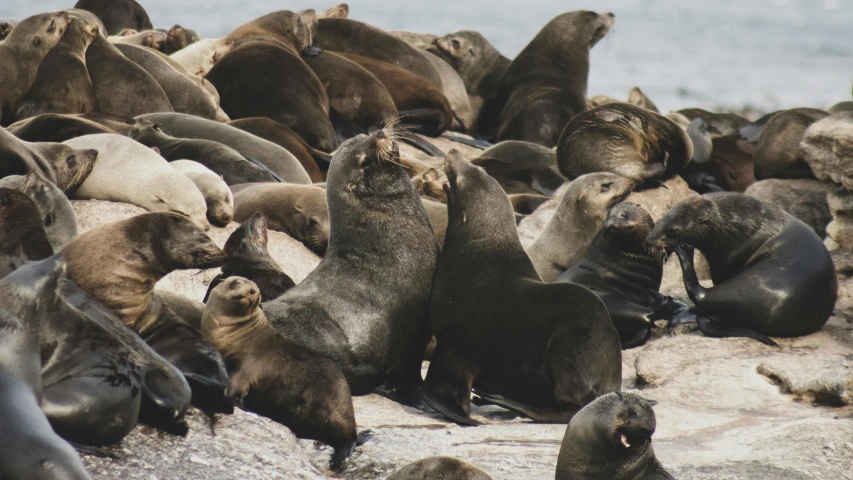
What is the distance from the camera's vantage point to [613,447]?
A: 4516 mm

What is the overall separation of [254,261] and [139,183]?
1.38 metres

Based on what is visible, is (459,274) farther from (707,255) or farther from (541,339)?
(707,255)

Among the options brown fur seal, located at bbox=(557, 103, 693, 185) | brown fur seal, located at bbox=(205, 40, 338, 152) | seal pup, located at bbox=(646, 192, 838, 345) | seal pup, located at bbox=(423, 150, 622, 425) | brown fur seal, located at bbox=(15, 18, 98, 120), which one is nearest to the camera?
seal pup, located at bbox=(423, 150, 622, 425)

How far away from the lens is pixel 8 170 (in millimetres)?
7086

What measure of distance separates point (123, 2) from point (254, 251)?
11379 millimetres

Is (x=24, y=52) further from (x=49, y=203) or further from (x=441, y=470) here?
(x=441, y=470)

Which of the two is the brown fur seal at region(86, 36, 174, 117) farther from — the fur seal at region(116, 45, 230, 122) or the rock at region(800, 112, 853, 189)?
the rock at region(800, 112, 853, 189)

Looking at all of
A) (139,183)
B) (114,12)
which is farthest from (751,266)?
(114,12)

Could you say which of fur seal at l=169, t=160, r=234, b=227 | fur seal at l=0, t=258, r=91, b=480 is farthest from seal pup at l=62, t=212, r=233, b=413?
fur seal at l=169, t=160, r=234, b=227

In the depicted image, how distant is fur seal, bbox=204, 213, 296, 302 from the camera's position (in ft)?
22.7

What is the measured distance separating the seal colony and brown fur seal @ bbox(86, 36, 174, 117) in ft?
0.07

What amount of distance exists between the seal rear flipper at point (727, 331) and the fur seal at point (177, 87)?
19.1ft

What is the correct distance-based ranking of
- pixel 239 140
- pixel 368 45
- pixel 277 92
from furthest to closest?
1. pixel 368 45
2. pixel 277 92
3. pixel 239 140

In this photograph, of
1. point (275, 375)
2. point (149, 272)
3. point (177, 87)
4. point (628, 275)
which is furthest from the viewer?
point (177, 87)
